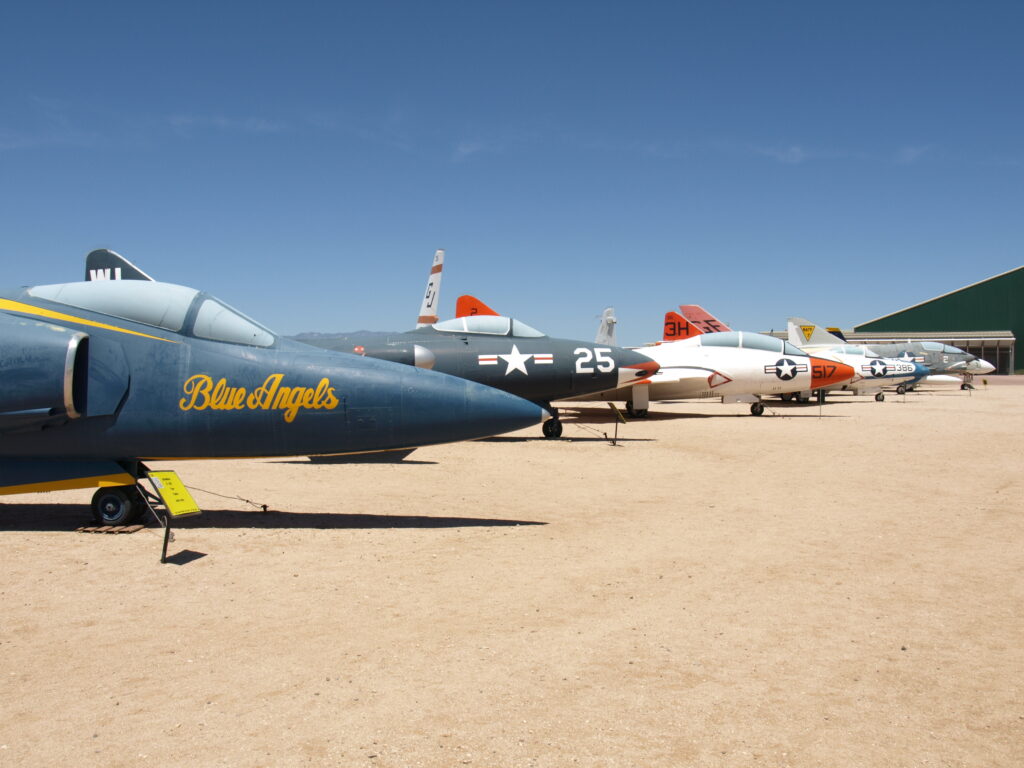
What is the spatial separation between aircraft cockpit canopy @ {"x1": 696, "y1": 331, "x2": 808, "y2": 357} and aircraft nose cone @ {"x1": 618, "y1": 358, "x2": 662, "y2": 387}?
24.3 feet

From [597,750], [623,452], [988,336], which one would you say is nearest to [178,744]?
[597,750]

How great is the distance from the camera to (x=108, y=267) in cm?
1122

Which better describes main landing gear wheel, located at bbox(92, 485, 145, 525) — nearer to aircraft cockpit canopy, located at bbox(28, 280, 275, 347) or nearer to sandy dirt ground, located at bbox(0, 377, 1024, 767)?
sandy dirt ground, located at bbox(0, 377, 1024, 767)

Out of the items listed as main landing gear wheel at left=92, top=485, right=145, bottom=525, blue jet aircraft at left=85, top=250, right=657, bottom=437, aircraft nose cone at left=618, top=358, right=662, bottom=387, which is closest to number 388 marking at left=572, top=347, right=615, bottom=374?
blue jet aircraft at left=85, top=250, right=657, bottom=437

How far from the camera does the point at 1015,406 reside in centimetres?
2747

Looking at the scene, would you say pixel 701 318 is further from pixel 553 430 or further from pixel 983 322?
pixel 983 322

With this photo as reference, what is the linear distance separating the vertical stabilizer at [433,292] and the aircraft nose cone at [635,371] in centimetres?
1761

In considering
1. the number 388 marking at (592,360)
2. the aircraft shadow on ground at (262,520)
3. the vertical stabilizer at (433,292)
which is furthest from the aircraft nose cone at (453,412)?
the vertical stabilizer at (433,292)

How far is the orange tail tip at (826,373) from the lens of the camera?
23797 millimetres

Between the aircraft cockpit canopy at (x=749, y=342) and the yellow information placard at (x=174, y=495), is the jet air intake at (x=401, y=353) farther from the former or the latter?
the aircraft cockpit canopy at (x=749, y=342)

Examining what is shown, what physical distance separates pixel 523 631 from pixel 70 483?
5.47m

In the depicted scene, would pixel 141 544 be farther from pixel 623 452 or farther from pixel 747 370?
pixel 747 370

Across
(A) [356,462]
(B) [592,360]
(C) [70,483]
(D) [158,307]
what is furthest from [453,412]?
(B) [592,360]

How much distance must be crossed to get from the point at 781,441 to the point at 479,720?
46.6 ft
